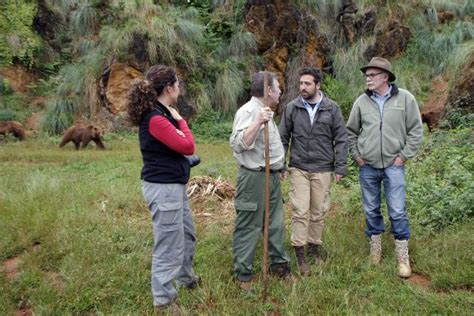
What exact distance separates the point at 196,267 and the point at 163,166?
4.62ft

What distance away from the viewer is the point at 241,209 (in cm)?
413

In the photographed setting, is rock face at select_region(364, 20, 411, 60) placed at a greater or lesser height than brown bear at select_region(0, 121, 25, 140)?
greater

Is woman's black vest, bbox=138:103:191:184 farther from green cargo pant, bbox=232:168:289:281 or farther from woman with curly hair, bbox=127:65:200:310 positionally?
green cargo pant, bbox=232:168:289:281

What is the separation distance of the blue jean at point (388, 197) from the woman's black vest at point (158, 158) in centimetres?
193

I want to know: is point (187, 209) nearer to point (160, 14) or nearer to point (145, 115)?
point (145, 115)

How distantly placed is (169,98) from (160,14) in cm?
1472

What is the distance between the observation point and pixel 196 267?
461 centimetres

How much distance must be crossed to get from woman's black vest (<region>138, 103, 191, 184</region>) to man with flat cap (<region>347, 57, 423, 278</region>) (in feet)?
6.21

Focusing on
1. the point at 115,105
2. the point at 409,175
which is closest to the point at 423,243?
the point at 409,175

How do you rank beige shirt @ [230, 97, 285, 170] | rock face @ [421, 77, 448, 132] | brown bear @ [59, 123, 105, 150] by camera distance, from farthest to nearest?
brown bear @ [59, 123, 105, 150] → rock face @ [421, 77, 448, 132] → beige shirt @ [230, 97, 285, 170]

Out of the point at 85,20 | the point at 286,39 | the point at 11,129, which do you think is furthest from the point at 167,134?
the point at 85,20

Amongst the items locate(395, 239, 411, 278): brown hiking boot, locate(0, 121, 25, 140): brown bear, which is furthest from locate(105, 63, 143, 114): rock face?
locate(395, 239, 411, 278): brown hiking boot

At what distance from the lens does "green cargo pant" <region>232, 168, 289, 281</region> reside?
411 centimetres

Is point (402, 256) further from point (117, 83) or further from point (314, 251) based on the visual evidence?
point (117, 83)
